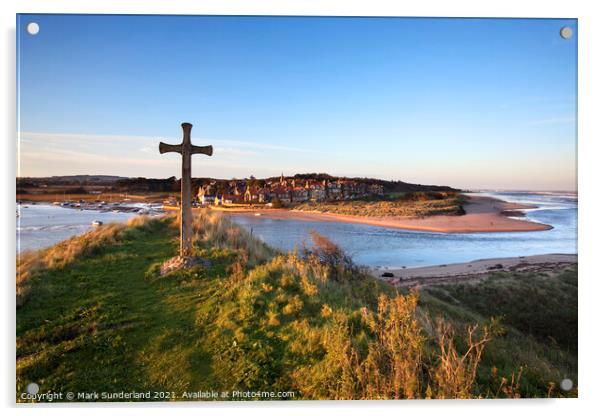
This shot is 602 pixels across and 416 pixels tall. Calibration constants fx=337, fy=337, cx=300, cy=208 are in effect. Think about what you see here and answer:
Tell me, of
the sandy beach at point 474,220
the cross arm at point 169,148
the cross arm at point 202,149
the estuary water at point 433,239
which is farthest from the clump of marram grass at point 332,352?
the cross arm at point 169,148

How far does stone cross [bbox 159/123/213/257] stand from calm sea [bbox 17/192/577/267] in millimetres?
864

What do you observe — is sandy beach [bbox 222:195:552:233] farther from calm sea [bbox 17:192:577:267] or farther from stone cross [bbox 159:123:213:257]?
stone cross [bbox 159:123:213:257]

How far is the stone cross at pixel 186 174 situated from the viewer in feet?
15.7

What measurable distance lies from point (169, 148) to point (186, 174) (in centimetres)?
44

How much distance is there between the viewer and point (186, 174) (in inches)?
196

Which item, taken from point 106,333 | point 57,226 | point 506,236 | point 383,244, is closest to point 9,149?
point 57,226

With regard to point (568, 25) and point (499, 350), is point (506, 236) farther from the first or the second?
point (568, 25)

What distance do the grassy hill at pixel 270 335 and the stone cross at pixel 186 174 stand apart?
520mm

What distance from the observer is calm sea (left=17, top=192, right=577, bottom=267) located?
4402 millimetres

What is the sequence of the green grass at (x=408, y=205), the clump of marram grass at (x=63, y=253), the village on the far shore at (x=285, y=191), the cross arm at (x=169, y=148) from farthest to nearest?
1. the village on the far shore at (x=285, y=191)
2. the green grass at (x=408, y=205)
3. the cross arm at (x=169, y=148)
4. the clump of marram grass at (x=63, y=253)

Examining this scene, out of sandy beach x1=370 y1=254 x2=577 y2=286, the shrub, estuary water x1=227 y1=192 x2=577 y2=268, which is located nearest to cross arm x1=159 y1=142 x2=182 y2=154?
estuary water x1=227 y1=192 x2=577 y2=268

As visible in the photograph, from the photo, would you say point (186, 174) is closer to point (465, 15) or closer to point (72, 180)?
point (72, 180)

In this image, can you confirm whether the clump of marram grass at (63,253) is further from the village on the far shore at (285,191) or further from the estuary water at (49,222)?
the village on the far shore at (285,191)

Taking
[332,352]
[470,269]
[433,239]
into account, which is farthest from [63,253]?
[470,269]
